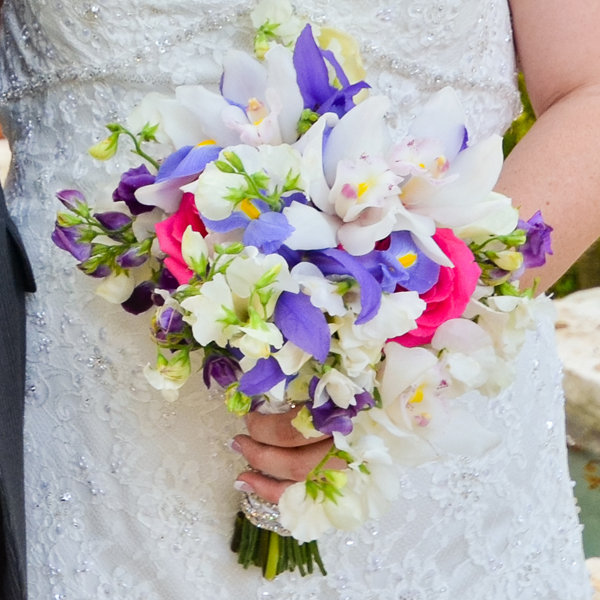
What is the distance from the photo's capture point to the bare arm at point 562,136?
1044mm

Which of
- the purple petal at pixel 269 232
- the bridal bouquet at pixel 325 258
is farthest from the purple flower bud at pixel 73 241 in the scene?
the purple petal at pixel 269 232

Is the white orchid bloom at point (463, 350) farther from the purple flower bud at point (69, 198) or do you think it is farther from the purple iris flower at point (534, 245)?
the purple flower bud at point (69, 198)

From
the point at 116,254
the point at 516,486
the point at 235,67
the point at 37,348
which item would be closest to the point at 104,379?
the point at 37,348

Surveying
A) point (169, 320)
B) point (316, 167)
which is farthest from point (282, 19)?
point (169, 320)

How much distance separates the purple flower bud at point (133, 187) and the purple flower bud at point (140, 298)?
8 cm

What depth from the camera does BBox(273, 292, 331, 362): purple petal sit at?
0.69 m

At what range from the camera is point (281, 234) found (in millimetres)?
678

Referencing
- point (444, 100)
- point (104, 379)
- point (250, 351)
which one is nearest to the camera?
point (250, 351)

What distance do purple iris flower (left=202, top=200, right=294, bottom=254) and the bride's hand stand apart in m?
0.23

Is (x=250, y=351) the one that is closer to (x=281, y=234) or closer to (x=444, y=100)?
(x=281, y=234)

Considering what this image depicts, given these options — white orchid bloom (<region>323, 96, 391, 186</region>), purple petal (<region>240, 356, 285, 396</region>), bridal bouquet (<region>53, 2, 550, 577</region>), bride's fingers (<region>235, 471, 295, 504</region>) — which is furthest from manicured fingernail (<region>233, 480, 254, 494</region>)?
white orchid bloom (<region>323, 96, 391, 186</region>)

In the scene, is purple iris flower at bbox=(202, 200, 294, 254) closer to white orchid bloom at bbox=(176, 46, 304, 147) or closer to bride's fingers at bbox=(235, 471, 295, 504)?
white orchid bloom at bbox=(176, 46, 304, 147)

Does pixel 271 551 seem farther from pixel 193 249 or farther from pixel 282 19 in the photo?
pixel 282 19

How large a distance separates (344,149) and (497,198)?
0.46 feet
